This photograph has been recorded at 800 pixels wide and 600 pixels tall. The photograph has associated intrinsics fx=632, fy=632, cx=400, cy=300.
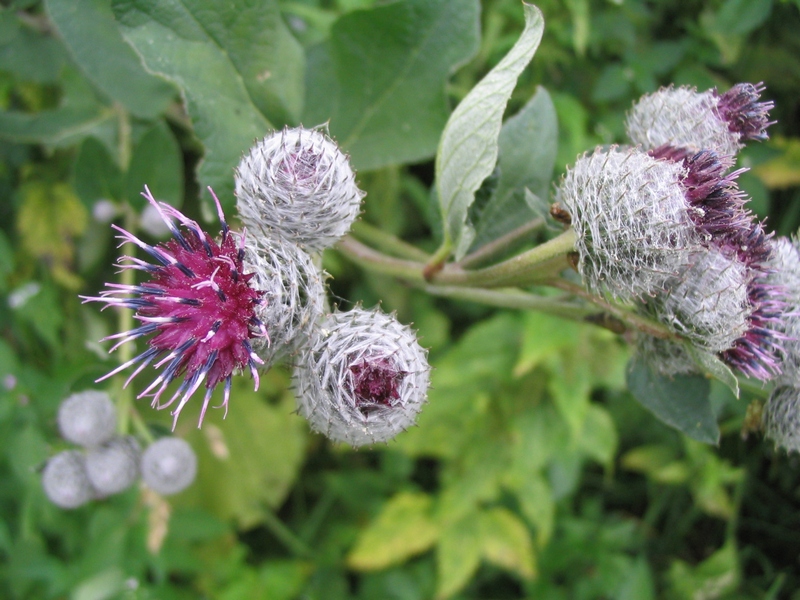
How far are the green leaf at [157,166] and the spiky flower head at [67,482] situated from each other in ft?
2.65

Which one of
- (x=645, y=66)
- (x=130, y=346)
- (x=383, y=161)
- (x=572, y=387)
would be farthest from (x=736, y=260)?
(x=130, y=346)

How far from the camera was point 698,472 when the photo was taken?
2.80m

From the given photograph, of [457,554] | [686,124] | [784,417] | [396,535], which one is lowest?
[396,535]

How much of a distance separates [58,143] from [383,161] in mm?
1113

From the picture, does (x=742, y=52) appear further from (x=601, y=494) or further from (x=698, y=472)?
(x=601, y=494)

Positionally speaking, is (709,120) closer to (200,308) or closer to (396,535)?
(200,308)

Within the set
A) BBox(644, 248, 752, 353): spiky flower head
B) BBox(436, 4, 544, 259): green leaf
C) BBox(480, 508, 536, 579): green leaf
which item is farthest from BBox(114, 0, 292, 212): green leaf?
BBox(480, 508, 536, 579): green leaf

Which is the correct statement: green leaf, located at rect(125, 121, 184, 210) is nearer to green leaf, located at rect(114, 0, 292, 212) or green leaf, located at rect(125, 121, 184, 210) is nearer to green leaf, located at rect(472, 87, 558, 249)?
green leaf, located at rect(114, 0, 292, 212)

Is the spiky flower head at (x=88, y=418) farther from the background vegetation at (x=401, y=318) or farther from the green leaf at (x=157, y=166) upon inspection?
the green leaf at (x=157, y=166)

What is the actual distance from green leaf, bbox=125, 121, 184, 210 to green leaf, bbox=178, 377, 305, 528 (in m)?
1.05

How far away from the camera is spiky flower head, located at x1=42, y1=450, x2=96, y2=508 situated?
68.3 inches

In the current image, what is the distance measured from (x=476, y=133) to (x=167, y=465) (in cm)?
115

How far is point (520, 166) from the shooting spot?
5.57 ft

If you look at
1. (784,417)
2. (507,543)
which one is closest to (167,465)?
(784,417)
